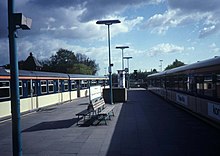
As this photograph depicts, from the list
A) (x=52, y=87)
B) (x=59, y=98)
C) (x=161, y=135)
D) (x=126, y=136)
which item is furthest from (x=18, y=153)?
(x=59, y=98)

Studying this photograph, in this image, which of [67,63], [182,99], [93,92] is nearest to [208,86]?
[93,92]

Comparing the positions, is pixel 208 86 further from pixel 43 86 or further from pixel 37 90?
pixel 43 86

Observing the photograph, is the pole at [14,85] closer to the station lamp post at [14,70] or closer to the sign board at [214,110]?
the station lamp post at [14,70]

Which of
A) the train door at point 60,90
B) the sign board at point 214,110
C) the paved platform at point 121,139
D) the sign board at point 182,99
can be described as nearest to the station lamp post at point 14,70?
the paved platform at point 121,139

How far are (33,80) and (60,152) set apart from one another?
13.8 m

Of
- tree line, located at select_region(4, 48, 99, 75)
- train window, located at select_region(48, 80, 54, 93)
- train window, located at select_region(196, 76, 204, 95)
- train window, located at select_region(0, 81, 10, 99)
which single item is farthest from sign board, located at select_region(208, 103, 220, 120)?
tree line, located at select_region(4, 48, 99, 75)

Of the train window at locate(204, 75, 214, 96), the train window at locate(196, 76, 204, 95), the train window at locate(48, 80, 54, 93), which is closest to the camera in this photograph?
the train window at locate(204, 75, 214, 96)

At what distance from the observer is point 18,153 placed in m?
5.68

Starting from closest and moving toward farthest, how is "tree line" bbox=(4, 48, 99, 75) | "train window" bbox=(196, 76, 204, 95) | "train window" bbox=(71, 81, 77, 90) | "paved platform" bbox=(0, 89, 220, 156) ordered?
"paved platform" bbox=(0, 89, 220, 156) → "train window" bbox=(196, 76, 204, 95) → "train window" bbox=(71, 81, 77, 90) → "tree line" bbox=(4, 48, 99, 75)

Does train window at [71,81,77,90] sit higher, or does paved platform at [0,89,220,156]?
train window at [71,81,77,90]

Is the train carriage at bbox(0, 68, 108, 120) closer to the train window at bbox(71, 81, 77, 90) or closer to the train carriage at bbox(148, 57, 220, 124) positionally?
the train window at bbox(71, 81, 77, 90)

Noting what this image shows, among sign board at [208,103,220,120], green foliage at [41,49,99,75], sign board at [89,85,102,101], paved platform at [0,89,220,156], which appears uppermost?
green foliage at [41,49,99,75]

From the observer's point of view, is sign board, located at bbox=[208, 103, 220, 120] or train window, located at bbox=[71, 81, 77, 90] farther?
train window, located at bbox=[71, 81, 77, 90]

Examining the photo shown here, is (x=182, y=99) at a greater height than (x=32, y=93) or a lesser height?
lesser
